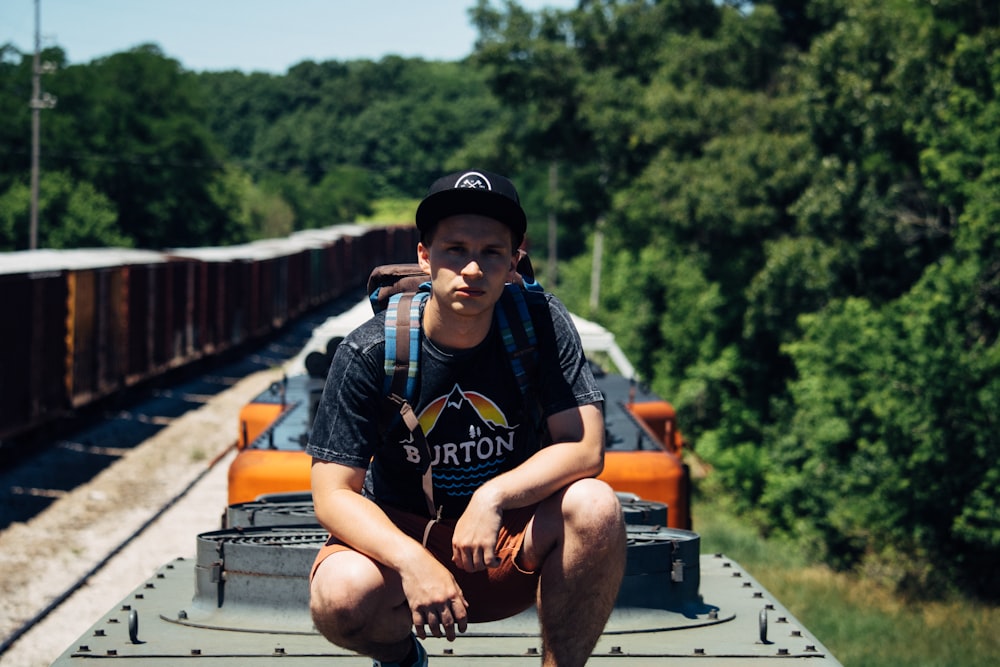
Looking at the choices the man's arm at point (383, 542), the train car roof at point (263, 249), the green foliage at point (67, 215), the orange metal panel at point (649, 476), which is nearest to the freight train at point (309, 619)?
the man's arm at point (383, 542)

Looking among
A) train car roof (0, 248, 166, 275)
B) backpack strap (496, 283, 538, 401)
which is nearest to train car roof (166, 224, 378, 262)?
train car roof (0, 248, 166, 275)

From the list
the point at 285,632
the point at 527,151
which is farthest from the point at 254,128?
the point at 285,632

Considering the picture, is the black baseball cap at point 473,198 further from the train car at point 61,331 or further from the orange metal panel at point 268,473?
the train car at point 61,331

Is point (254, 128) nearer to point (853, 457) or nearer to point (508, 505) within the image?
point (853, 457)

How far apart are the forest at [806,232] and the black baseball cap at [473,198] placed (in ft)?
46.4

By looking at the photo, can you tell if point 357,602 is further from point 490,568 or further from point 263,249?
point 263,249

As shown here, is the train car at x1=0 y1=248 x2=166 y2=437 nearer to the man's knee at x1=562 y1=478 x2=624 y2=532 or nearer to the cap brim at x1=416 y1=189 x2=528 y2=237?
the cap brim at x1=416 y1=189 x2=528 y2=237

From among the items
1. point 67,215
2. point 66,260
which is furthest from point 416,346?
point 67,215

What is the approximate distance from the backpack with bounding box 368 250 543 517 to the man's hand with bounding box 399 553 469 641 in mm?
310

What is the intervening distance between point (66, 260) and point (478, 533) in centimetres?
2097

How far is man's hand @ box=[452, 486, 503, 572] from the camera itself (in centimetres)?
312

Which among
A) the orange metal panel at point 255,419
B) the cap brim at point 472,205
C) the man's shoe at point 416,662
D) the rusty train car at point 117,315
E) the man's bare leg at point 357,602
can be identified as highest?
the cap brim at point 472,205

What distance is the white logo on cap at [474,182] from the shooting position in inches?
127

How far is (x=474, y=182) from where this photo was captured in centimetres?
323
